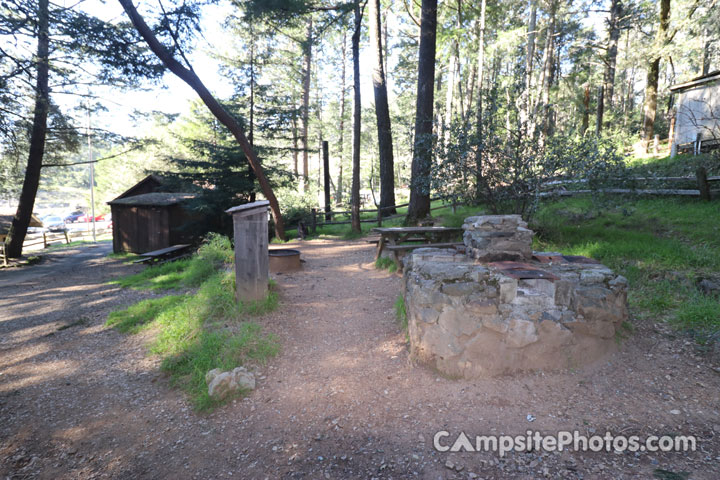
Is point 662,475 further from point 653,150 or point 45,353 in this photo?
point 653,150

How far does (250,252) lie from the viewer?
16.8ft

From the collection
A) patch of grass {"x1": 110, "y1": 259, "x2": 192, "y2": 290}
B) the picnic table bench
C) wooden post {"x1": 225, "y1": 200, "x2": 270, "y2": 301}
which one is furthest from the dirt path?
the picnic table bench

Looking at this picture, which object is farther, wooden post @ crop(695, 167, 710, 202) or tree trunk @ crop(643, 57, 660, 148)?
tree trunk @ crop(643, 57, 660, 148)

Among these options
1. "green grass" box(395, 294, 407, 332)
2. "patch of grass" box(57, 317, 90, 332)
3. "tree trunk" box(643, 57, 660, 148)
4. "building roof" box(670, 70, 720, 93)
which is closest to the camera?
"green grass" box(395, 294, 407, 332)

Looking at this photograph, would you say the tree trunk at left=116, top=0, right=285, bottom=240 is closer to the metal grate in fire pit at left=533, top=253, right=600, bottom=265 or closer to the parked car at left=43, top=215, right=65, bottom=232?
the metal grate in fire pit at left=533, top=253, right=600, bottom=265

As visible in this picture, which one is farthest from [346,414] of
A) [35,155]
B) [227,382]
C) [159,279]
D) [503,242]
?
[35,155]

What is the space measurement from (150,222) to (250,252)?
13071 millimetres

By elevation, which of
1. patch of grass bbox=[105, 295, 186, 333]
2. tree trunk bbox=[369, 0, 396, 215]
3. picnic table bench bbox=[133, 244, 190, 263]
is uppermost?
tree trunk bbox=[369, 0, 396, 215]

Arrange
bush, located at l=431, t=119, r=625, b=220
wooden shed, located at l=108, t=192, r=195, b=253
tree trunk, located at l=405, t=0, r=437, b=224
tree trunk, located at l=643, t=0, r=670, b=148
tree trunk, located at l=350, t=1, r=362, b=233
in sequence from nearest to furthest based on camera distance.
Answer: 1. bush, located at l=431, t=119, r=625, b=220
2. tree trunk, located at l=405, t=0, r=437, b=224
3. tree trunk, located at l=350, t=1, r=362, b=233
4. tree trunk, located at l=643, t=0, r=670, b=148
5. wooden shed, located at l=108, t=192, r=195, b=253

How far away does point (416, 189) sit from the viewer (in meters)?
8.90

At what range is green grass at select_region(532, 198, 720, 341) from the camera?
4.18m

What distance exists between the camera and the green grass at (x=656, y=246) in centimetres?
418

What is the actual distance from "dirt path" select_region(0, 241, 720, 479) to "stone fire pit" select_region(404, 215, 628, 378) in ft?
0.56

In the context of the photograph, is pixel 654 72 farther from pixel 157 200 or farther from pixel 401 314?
pixel 157 200
